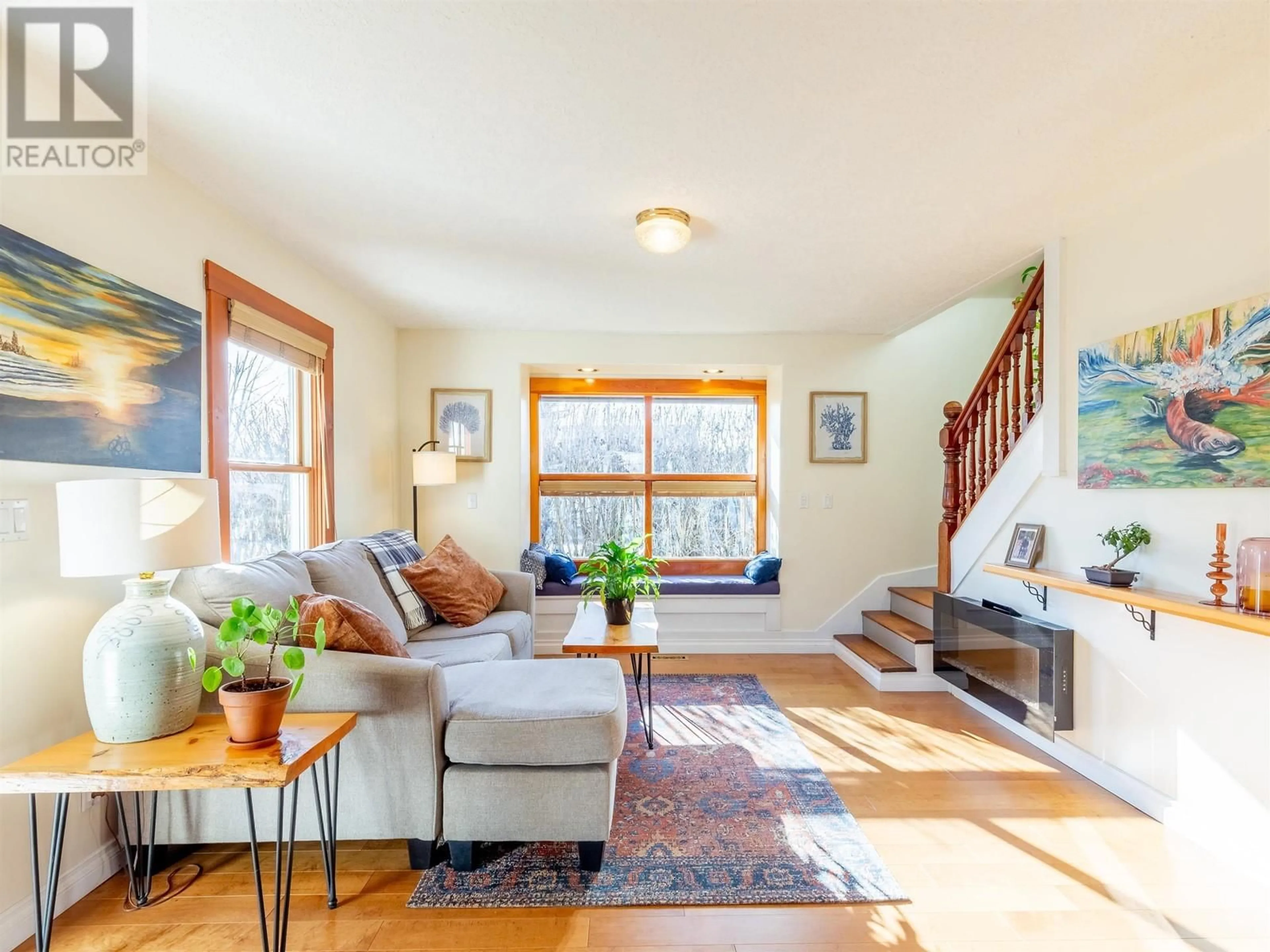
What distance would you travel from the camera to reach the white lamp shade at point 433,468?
3920mm

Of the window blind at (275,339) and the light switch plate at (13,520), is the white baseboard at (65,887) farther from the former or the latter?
the window blind at (275,339)

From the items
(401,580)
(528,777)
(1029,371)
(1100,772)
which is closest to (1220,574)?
(1100,772)

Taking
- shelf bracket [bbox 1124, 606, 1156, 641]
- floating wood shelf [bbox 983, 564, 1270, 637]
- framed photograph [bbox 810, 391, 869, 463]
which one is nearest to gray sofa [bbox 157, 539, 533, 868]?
floating wood shelf [bbox 983, 564, 1270, 637]

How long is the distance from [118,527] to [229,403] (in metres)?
1.25

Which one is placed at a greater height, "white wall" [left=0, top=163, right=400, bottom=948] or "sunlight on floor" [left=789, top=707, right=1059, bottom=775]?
"white wall" [left=0, top=163, right=400, bottom=948]

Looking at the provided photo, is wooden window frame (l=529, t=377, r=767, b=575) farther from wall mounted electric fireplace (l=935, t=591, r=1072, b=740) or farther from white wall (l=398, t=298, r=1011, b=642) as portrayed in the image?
wall mounted electric fireplace (l=935, t=591, r=1072, b=740)

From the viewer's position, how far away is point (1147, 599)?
6.73 feet

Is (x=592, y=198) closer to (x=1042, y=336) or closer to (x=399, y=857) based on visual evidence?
(x=1042, y=336)

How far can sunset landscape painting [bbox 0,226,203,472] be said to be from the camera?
1.57 metres

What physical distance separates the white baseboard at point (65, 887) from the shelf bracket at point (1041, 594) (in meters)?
3.65

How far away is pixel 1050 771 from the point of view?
2.62m

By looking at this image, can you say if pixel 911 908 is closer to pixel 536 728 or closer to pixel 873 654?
pixel 536 728

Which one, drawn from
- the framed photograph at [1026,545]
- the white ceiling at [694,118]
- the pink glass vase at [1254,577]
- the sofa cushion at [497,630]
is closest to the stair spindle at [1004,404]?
the framed photograph at [1026,545]

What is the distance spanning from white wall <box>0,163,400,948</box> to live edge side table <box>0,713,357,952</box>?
75 mm
